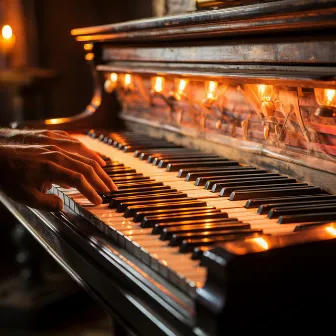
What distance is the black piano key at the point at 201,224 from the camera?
1.63m

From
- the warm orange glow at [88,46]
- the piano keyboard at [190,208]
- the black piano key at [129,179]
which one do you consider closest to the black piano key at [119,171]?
the piano keyboard at [190,208]

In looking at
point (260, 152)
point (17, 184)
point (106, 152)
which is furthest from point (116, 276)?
point (106, 152)

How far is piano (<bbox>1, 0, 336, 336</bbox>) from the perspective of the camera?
3.93 ft

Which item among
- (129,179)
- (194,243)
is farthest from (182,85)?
(194,243)

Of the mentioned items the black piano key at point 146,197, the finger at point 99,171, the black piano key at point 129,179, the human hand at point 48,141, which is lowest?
the black piano key at point 129,179

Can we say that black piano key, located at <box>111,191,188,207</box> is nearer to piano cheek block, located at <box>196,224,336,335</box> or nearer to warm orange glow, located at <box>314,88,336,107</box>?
warm orange glow, located at <box>314,88,336,107</box>

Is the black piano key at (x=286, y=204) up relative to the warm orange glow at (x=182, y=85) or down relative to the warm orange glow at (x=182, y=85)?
down

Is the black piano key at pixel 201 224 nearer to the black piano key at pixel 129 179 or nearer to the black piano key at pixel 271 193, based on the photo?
the black piano key at pixel 271 193

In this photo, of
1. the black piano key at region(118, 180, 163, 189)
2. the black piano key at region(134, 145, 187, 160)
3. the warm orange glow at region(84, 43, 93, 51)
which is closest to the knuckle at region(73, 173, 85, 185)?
the black piano key at region(118, 180, 163, 189)

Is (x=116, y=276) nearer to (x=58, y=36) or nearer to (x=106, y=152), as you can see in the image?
(x=106, y=152)

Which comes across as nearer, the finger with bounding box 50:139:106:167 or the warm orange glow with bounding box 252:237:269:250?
the warm orange glow with bounding box 252:237:269:250

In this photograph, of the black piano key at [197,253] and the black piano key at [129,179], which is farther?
the black piano key at [129,179]

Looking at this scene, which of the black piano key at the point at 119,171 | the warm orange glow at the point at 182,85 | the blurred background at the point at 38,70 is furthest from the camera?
the blurred background at the point at 38,70

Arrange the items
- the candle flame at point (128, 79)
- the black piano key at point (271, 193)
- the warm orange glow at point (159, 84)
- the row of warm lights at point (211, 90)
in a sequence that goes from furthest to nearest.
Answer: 1. the candle flame at point (128, 79)
2. the warm orange glow at point (159, 84)
3. the black piano key at point (271, 193)
4. the row of warm lights at point (211, 90)
